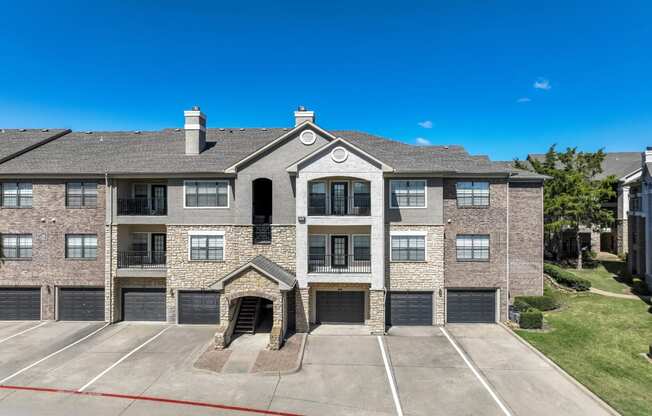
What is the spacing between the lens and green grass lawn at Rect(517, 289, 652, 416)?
13.9 metres

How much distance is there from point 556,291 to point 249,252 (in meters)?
22.0

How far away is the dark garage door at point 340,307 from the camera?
68.2ft

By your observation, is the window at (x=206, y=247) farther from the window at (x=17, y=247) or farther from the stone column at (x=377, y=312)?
the window at (x=17, y=247)

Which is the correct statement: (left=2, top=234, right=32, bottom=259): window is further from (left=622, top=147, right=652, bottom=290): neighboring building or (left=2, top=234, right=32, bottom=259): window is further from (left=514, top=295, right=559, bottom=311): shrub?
(left=622, top=147, right=652, bottom=290): neighboring building

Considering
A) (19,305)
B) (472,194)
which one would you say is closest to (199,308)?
(19,305)

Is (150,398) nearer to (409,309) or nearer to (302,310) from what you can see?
(302,310)

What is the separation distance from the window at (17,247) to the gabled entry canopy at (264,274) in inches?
504

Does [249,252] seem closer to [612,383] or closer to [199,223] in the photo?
[199,223]

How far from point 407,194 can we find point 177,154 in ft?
47.2

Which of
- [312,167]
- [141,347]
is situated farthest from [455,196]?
[141,347]

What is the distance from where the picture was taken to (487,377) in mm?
14711

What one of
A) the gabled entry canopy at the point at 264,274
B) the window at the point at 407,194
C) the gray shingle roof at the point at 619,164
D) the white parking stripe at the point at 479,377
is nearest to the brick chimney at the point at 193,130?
the gabled entry canopy at the point at 264,274

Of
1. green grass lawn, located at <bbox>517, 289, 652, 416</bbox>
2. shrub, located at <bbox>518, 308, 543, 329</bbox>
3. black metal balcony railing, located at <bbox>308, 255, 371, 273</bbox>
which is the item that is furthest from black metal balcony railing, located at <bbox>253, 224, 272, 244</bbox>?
shrub, located at <bbox>518, 308, 543, 329</bbox>

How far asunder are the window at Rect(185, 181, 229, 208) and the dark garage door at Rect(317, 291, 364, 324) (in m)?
7.85
